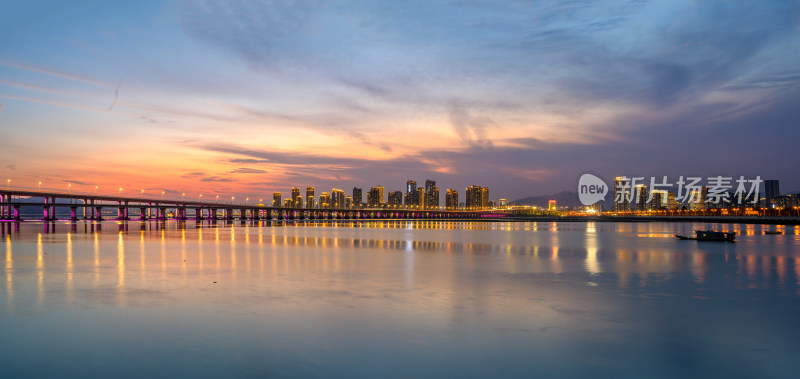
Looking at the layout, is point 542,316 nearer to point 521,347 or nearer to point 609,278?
point 521,347

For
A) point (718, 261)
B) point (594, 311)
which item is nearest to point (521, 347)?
point (594, 311)

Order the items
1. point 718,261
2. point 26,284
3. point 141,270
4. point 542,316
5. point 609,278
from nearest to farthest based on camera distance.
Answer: point 542,316 < point 26,284 < point 609,278 < point 141,270 < point 718,261

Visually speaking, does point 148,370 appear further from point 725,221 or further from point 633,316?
point 725,221

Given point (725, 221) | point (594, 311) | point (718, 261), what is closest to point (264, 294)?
point (594, 311)

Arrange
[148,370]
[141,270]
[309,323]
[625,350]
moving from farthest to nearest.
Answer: [141,270] → [309,323] → [625,350] → [148,370]

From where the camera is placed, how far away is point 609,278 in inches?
880

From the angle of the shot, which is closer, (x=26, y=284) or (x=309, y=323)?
(x=309, y=323)

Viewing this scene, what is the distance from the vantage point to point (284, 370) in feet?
29.7

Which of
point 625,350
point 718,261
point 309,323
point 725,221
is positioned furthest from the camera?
point 725,221

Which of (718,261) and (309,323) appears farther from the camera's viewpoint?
(718,261)

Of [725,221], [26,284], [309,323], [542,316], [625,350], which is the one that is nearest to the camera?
[625,350]

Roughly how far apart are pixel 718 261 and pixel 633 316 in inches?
880

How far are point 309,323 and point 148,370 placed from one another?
14.4ft

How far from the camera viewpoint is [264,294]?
17.2 meters
